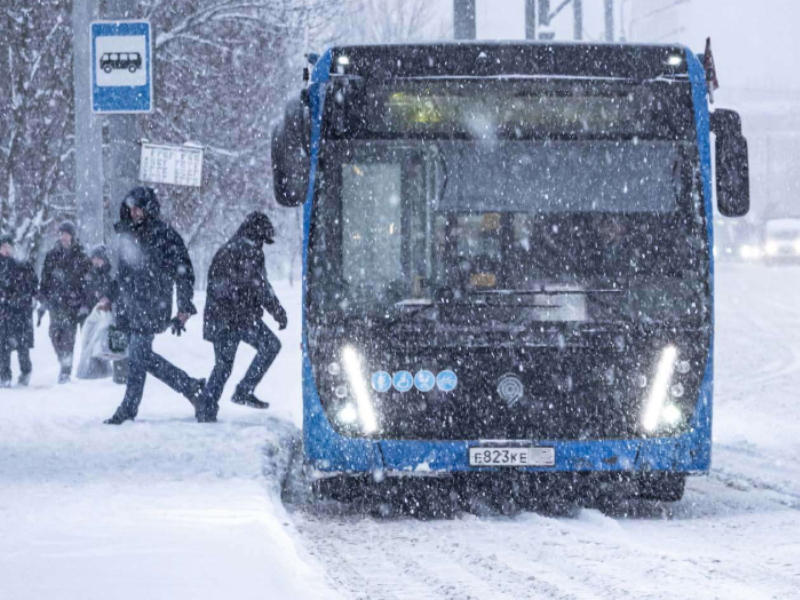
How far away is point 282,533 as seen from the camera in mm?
7145

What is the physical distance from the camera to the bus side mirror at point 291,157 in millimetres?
8508

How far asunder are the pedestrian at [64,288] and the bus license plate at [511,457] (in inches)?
403

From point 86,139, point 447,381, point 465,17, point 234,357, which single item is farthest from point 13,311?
point 447,381

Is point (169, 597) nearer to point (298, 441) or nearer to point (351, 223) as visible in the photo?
point (351, 223)

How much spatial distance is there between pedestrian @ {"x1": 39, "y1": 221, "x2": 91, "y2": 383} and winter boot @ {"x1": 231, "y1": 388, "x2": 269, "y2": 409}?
5.06 meters

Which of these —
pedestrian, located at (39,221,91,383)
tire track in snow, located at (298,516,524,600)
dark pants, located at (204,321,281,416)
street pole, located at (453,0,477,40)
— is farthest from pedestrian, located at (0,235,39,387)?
tire track in snow, located at (298,516,524,600)

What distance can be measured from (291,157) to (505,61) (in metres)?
1.38

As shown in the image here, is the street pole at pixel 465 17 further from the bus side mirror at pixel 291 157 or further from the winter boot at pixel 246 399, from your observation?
the bus side mirror at pixel 291 157

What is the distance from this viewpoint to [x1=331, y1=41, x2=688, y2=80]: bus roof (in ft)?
28.6

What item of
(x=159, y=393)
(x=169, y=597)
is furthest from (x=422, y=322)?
(x=159, y=393)

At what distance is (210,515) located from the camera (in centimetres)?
753

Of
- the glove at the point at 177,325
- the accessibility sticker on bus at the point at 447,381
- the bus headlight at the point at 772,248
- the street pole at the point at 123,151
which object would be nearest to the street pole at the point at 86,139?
the street pole at the point at 123,151

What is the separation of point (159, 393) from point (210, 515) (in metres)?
8.49

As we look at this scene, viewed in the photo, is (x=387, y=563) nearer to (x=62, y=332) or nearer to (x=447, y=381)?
(x=447, y=381)
